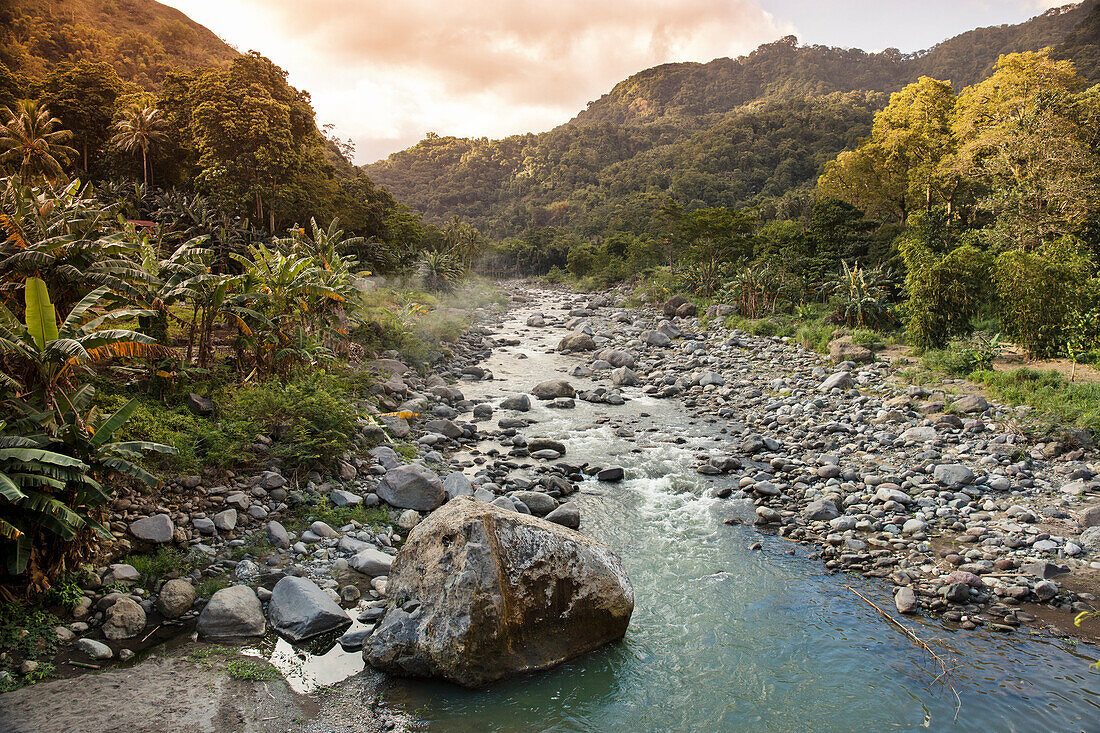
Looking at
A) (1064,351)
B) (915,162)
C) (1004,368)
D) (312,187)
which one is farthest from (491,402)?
(915,162)

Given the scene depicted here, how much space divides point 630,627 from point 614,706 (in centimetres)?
122

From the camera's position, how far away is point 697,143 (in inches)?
3819

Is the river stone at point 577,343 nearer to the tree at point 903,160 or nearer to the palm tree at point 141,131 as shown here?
the tree at point 903,160

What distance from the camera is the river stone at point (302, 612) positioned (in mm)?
6039

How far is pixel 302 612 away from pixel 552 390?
11.5 meters

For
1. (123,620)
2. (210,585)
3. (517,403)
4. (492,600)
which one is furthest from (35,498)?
(517,403)

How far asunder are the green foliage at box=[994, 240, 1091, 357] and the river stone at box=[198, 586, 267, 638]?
16.6m

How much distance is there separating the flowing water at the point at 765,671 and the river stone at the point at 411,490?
308cm

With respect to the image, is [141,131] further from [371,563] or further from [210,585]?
[371,563]

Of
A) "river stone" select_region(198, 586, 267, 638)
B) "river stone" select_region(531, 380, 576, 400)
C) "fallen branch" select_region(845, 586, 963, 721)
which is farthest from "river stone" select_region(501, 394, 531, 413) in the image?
"river stone" select_region(198, 586, 267, 638)

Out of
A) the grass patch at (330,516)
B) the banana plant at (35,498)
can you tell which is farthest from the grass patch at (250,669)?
the grass patch at (330,516)

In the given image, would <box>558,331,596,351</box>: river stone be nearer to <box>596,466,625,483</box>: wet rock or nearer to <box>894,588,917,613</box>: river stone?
<box>596,466,625,483</box>: wet rock

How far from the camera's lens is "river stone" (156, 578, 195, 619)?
609 centimetres

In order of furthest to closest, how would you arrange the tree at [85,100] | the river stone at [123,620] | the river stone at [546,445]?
the tree at [85,100] < the river stone at [546,445] < the river stone at [123,620]
